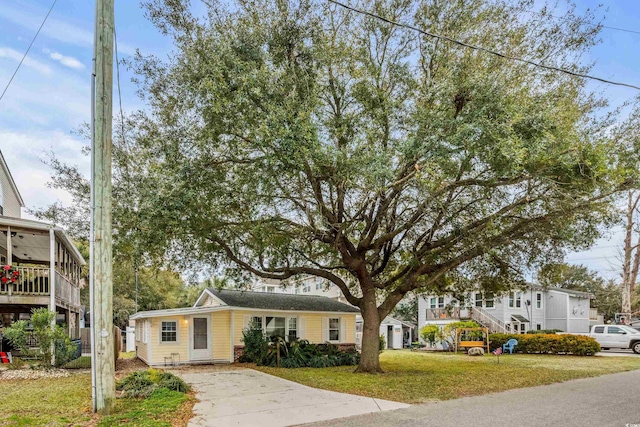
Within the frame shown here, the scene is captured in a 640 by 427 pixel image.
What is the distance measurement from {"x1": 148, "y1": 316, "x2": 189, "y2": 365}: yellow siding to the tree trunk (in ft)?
23.1

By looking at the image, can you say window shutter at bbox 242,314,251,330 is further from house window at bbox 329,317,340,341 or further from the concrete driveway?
the concrete driveway

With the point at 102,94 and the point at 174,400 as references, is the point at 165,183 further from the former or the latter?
the point at 174,400

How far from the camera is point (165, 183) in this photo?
9266 millimetres

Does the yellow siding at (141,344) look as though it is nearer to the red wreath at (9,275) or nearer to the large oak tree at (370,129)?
the red wreath at (9,275)

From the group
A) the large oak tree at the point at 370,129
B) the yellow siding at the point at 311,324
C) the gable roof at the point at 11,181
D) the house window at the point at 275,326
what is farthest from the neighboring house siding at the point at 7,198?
the house window at the point at 275,326

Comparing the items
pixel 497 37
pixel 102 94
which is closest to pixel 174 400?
pixel 102 94

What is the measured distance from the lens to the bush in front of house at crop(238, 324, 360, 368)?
16.5 meters

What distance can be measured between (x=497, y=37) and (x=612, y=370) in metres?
11.9

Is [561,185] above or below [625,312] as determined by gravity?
above

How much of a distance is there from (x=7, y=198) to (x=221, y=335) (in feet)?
38.0

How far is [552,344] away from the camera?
22.6 meters

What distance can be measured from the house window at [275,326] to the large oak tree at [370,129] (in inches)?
253

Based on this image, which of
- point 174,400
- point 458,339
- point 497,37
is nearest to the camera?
point 174,400

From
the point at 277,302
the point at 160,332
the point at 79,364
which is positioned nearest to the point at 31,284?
the point at 79,364
